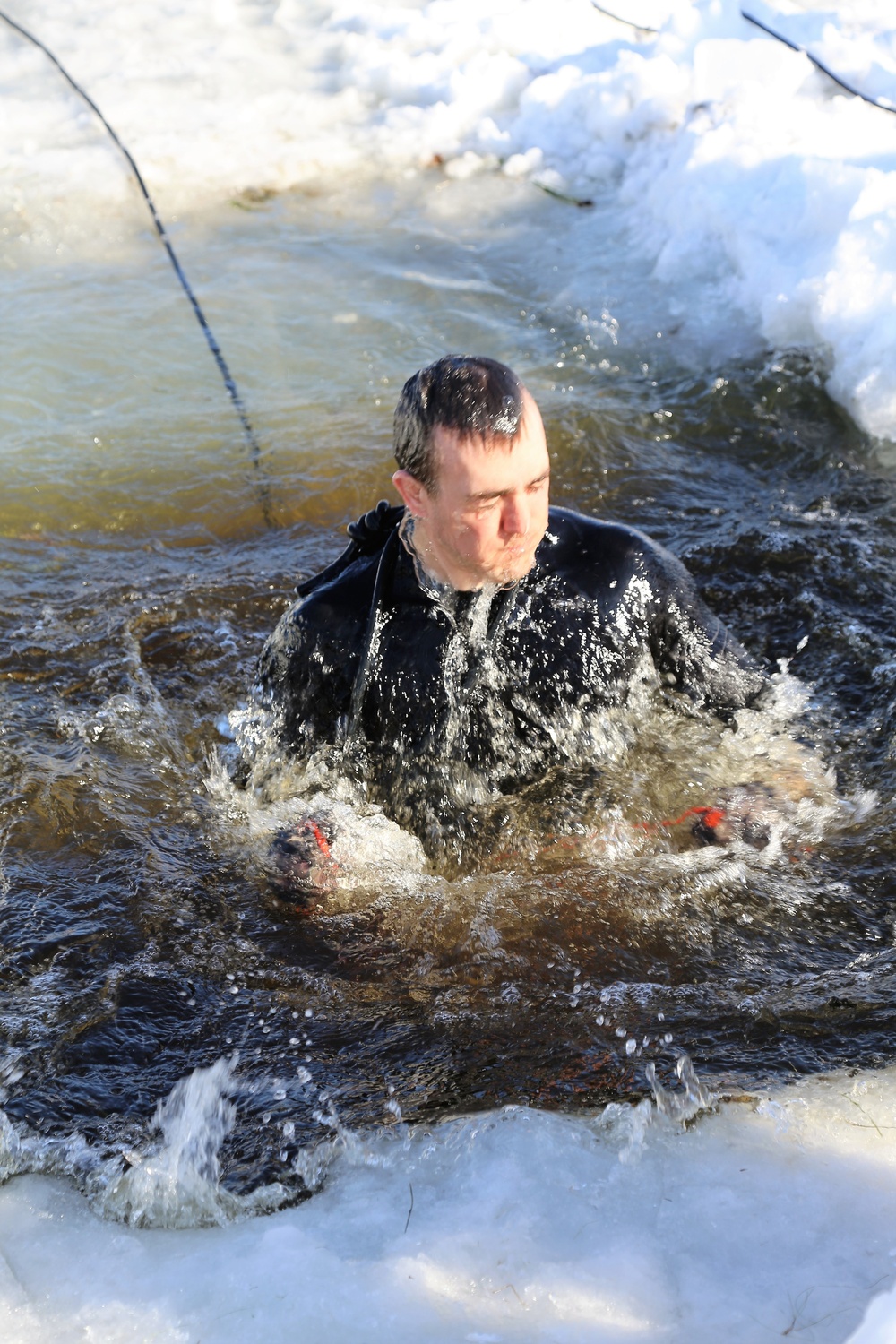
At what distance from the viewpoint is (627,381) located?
5719 millimetres

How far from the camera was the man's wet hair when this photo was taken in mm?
2516

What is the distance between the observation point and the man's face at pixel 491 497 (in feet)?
8.27

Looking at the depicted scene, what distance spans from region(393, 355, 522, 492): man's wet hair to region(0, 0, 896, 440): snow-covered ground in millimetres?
2995

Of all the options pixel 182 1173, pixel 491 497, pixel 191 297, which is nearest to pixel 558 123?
pixel 191 297

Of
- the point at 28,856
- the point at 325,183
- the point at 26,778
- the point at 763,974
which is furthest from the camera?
the point at 325,183

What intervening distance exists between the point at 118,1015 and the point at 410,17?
948cm

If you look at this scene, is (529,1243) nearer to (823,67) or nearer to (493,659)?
(493,659)

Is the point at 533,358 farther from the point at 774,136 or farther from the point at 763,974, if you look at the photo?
the point at 763,974

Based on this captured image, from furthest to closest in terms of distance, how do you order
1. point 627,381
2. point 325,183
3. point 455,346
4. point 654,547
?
point 325,183, point 455,346, point 627,381, point 654,547

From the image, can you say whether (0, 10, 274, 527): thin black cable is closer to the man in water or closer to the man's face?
the man in water

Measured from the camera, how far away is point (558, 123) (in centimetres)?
839

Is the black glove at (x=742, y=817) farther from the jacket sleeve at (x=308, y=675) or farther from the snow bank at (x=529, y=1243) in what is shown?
the jacket sleeve at (x=308, y=675)

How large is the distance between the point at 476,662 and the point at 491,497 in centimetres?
56

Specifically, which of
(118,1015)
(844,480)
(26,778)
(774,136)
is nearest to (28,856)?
(26,778)
